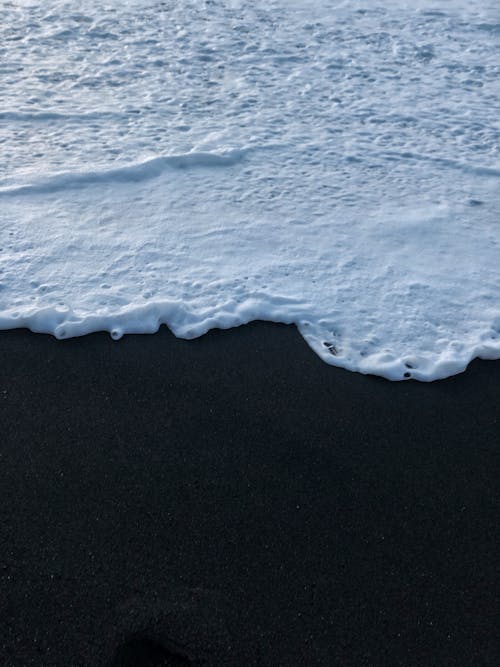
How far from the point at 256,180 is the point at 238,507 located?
86.4 inches

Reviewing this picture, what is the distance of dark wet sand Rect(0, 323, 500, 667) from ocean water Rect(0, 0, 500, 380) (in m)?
0.23

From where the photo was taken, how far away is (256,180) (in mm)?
3752

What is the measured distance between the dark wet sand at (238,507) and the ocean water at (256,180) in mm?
226

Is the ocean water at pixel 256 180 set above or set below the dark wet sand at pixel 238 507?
above

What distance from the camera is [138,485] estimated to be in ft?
→ 6.95

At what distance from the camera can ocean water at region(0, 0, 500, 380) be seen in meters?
2.85

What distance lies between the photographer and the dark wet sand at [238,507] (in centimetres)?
177

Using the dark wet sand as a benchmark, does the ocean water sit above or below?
above

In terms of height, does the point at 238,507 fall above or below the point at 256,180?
below

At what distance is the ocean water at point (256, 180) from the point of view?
2.85 metres

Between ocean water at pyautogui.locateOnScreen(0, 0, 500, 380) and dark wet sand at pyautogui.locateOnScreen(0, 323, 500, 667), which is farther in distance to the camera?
ocean water at pyautogui.locateOnScreen(0, 0, 500, 380)

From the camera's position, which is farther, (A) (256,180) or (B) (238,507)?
(A) (256,180)

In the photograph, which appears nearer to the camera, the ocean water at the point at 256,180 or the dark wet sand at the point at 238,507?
the dark wet sand at the point at 238,507

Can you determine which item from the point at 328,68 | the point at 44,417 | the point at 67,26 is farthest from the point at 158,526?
the point at 67,26
